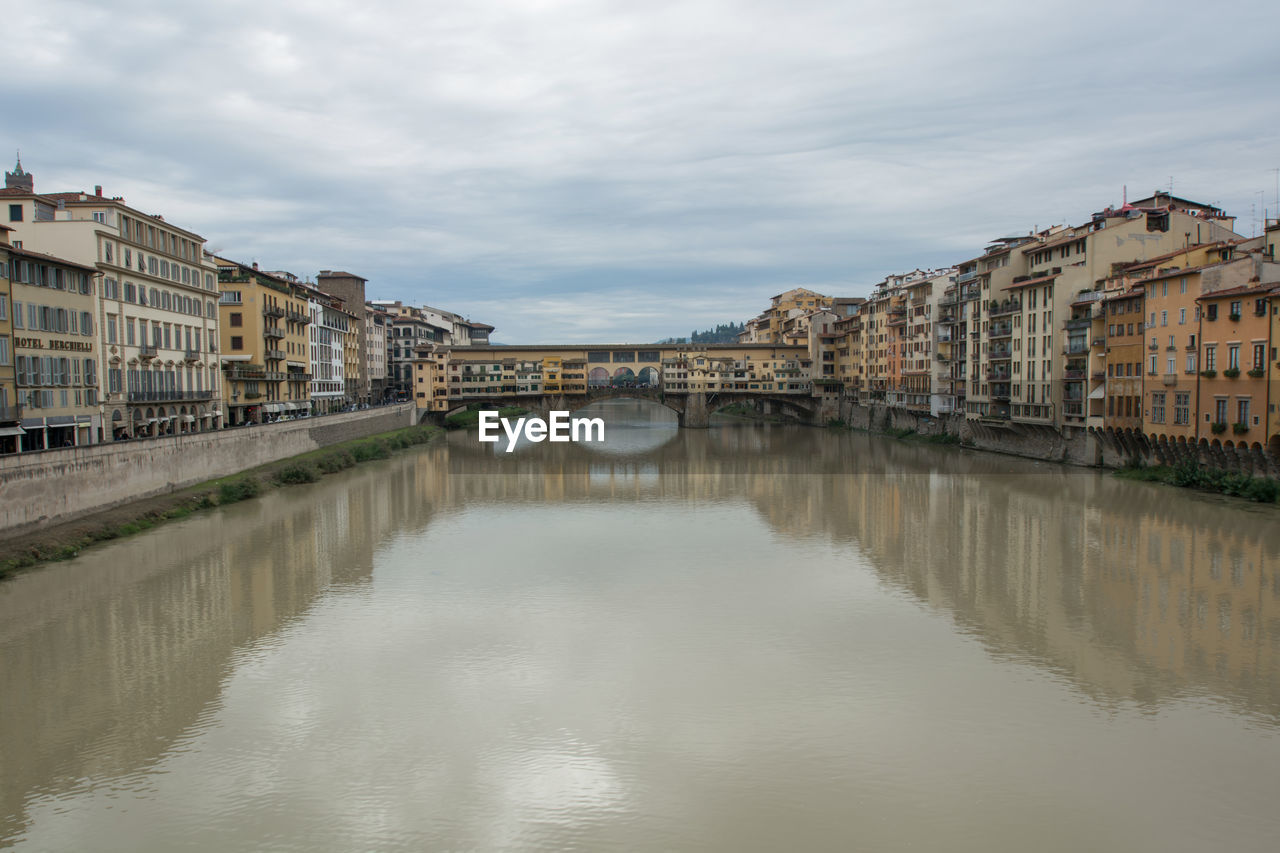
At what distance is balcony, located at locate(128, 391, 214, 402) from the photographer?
27883 mm

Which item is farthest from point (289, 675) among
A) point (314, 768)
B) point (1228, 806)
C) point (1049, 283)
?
point (1049, 283)

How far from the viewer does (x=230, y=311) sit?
3797cm

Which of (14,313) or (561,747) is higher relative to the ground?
(14,313)

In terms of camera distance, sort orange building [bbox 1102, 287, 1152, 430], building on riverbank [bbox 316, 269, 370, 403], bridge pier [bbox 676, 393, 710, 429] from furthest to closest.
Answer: bridge pier [bbox 676, 393, 710, 429]
building on riverbank [bbox 316, 269, 370, 403]
orange building [bbox 1102, 287, 1152, 430]

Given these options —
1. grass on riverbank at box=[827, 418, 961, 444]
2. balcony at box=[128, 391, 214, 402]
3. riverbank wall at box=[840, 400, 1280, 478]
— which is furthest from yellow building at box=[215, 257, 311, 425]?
riverbank wall at box=[840, 400, 1280, 478]

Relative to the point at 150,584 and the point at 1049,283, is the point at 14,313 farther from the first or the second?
the point at 1049,283

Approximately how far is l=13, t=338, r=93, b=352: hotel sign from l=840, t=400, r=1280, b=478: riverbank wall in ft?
104

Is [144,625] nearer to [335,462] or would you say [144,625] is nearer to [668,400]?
[335,462]

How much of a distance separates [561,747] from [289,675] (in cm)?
451

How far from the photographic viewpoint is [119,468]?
71.6ft

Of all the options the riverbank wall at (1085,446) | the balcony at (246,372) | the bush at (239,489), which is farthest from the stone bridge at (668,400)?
the bush at (239,489)

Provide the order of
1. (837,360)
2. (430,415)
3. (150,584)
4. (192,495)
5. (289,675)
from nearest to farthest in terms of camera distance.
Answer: (289,675) → (150,584) → (192,495) → (430,415) → (837,360)

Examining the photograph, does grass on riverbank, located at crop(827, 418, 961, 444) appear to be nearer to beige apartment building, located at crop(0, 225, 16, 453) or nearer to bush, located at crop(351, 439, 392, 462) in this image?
bush, located at crop(351, 439, 392, 462)

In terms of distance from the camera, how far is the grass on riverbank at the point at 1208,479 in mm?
23516
